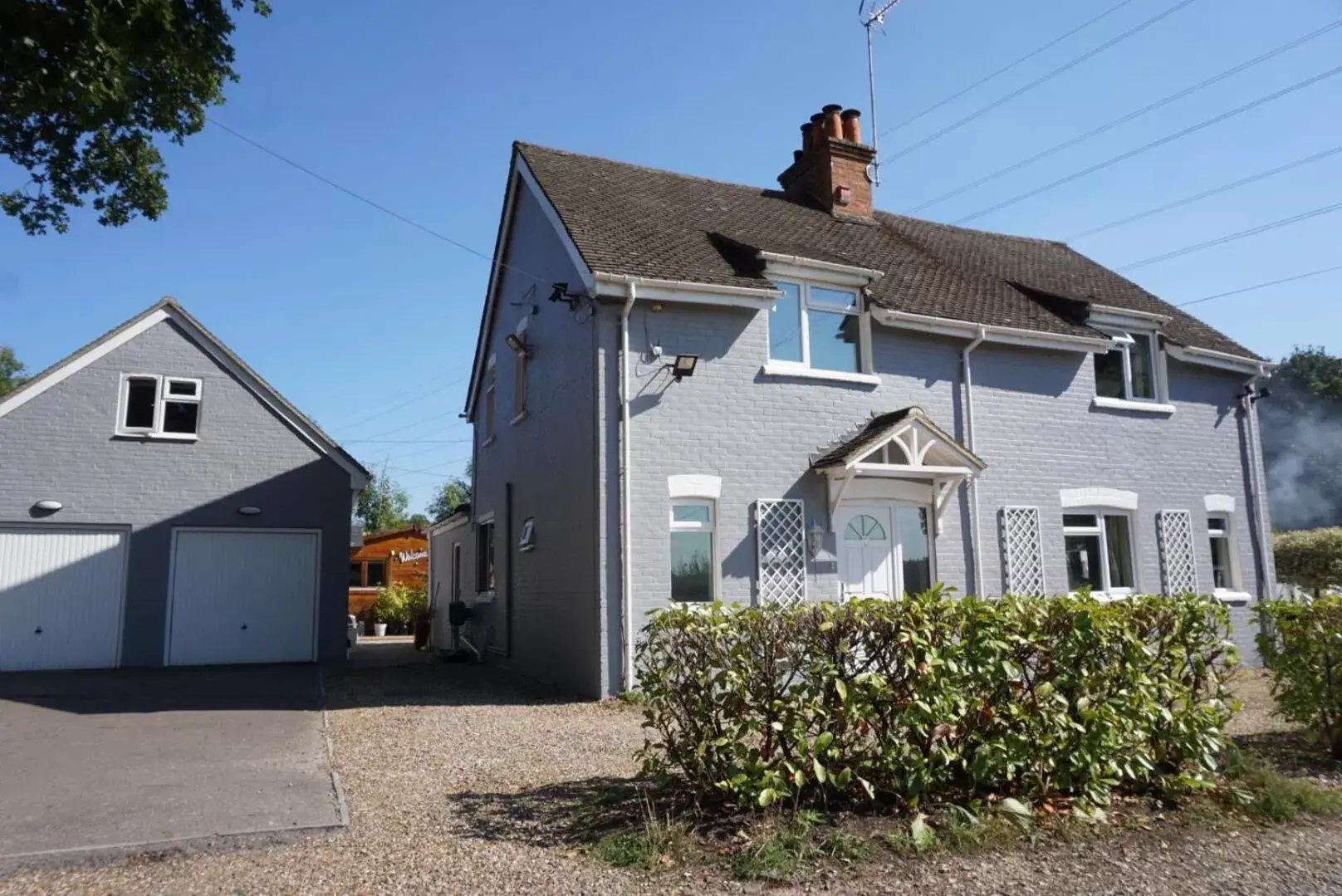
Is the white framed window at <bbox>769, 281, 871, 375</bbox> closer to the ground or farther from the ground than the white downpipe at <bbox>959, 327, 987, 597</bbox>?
farther from the ground

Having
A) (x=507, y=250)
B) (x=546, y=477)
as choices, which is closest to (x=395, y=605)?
(x=507, y=250)

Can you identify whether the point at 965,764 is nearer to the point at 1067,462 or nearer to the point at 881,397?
the point at 881,397

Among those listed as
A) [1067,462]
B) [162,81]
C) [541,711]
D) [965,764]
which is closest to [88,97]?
[162,81]

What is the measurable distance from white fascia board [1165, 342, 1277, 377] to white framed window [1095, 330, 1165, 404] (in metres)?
0.35

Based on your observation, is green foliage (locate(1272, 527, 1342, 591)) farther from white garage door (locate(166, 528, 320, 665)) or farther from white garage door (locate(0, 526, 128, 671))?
white garage door (locate(0, 526, 128, 671))

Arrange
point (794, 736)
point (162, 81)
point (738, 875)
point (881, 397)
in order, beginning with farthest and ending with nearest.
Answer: point (881, 397) → point (162, 81) → point (794, 736) → point (738, 875)

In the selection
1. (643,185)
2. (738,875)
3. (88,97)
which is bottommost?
(738,875)

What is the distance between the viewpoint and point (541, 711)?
10.2 meters

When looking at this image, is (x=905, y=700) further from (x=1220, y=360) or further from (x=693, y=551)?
(x=1220, y=360)

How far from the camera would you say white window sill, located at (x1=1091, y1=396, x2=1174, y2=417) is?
1497cm

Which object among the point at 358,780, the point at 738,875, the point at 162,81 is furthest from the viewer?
the point at 162,81

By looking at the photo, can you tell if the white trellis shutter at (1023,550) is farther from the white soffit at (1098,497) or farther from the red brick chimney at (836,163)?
the red brick chimney at (836,163)

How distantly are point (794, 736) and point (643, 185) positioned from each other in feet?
37.6

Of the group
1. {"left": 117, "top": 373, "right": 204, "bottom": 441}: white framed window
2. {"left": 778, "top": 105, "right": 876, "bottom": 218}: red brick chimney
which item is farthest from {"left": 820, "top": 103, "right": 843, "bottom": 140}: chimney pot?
{"left": 117, "top": 373, "right": 204, "bottom": 441}: white framed window
